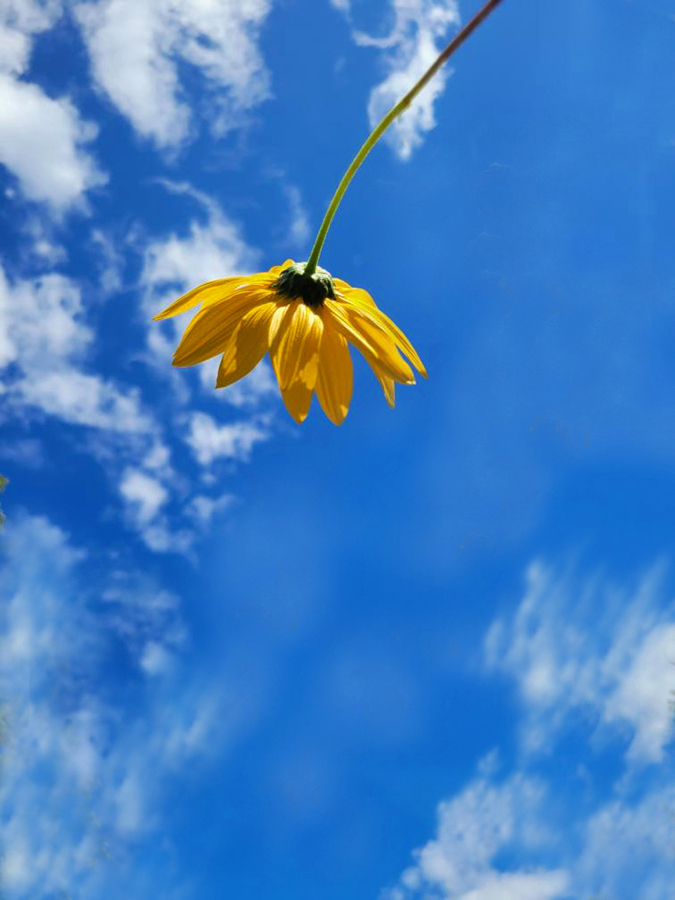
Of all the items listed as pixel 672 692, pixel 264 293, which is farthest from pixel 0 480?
pixel 264 293

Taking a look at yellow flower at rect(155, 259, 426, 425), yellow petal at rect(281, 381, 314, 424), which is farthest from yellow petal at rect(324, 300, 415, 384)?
yellow petal at rect(281, 381, 314, 424)

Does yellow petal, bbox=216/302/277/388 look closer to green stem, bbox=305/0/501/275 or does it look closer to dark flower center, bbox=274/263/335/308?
dark flower center, bbox=274/263/335/308

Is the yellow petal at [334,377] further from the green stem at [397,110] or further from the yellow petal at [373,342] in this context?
the green stem at [397,110]

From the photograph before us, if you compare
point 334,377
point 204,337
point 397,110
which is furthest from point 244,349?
point 397,110

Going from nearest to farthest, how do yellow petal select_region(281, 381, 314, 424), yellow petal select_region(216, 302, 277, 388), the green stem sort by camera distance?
the green stem
yellow petal select_region(281, 381, 314, 424)
yellow petal select_region(216, 302, 277, 388)

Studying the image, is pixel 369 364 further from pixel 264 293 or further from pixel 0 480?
pixel 0 480

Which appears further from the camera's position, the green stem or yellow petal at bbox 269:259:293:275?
yellow petal at bbox 269:259:293:275

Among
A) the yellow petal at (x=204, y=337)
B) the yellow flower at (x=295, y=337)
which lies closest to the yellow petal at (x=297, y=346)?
the yellow flower at (x=295, y=337)
